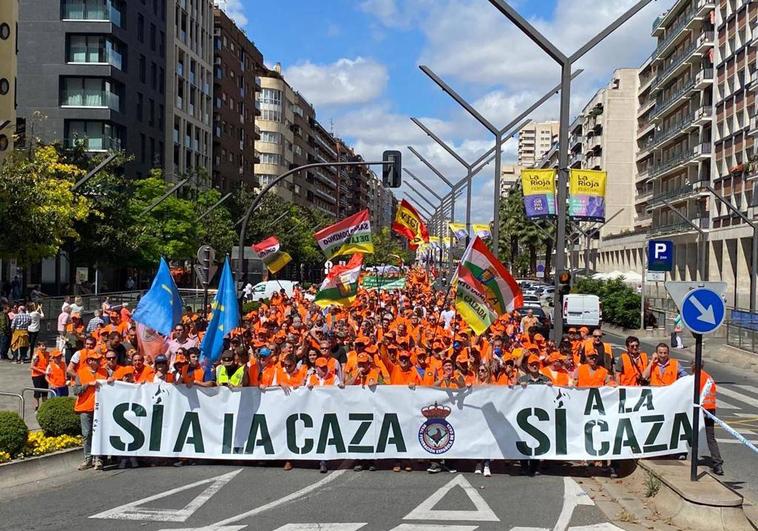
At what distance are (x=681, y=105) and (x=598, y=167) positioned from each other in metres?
27.0

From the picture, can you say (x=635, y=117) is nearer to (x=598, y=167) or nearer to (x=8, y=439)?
(x=598, y=167)

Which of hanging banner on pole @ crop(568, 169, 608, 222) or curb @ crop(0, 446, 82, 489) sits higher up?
hanging banner on pole @ crop(568, 169, 608, 222)

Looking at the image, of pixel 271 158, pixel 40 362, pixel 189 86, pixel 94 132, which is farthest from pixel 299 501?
pixel 271 158

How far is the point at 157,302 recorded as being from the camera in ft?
41.7

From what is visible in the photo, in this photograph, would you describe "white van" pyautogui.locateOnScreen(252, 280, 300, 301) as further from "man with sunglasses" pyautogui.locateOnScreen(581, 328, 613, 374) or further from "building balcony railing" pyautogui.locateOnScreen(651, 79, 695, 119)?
"building balcony railing" pyautogui.locateOnScreen(651, 79, 695, 119)

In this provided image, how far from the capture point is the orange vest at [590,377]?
1150 cm

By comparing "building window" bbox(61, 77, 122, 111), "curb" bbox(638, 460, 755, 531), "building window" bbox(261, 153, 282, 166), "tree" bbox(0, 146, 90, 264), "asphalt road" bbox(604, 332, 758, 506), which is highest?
"building window" bbox(261, 153, 282, 166)

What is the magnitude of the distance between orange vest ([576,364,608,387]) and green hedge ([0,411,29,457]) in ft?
23.7

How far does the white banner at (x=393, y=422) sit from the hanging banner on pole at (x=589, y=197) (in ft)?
103

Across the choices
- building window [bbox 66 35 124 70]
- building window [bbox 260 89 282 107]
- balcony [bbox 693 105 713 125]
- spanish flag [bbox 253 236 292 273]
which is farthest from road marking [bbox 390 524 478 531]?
building window [bbox 260 89 282 107]

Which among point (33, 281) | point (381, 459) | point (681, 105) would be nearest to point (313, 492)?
point (381, 459)

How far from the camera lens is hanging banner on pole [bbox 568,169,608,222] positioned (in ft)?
136

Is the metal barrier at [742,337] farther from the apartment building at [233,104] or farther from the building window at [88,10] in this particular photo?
the apartment building at [233,104]

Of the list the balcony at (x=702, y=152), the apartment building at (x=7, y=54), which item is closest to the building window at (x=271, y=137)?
the balcony at (x=702, y=152)
